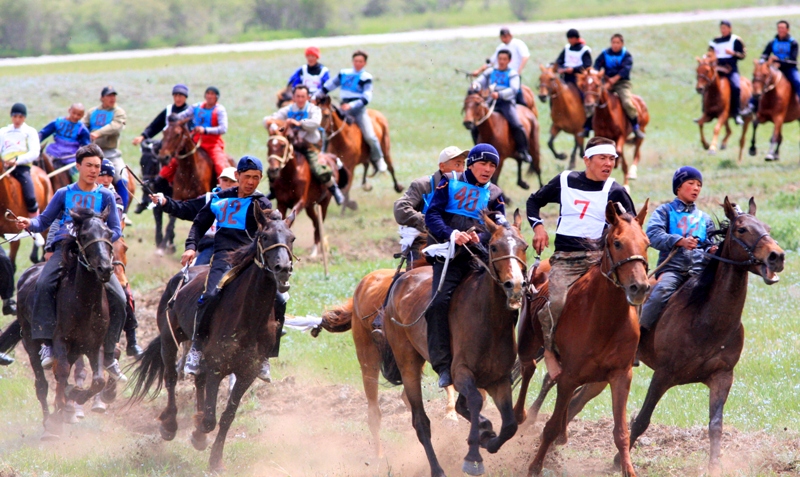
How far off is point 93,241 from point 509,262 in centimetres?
437

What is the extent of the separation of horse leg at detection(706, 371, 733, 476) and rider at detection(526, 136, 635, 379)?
138cm

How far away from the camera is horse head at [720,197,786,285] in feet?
27.6

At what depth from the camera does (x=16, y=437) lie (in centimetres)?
1131

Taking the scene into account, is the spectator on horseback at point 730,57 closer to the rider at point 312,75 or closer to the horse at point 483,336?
the rider at point 312,75

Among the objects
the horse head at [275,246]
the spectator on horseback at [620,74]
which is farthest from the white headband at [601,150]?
the spectator on horseback at [620,74]

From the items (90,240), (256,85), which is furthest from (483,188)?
(256,85)

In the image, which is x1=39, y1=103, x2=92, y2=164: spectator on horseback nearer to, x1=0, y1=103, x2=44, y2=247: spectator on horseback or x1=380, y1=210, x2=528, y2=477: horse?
x1=0, y1=103, x2=44, y2=247: spectator on horseback

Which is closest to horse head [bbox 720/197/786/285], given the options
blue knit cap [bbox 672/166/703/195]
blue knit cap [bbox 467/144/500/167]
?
blue knit cap [bbox 672/166/703/195]

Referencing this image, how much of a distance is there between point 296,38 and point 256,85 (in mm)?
18191

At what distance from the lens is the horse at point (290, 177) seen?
717 inches

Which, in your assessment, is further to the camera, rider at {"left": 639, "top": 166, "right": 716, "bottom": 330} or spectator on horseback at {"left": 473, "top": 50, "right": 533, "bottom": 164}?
spectator on horseback at {"left": 473, "top": 50, "right": 533, "bottom": 164}

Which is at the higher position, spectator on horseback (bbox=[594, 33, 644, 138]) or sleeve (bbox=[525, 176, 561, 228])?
sleeve (bbox=[525, 176, 561, 228])

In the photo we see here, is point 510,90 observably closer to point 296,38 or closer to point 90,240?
point 90,240

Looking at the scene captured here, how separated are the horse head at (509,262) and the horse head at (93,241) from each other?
399 cm
